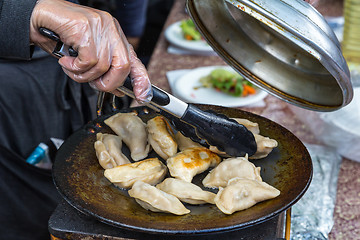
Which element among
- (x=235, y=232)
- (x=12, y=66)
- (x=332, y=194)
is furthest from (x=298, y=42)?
(x=12, y=66)

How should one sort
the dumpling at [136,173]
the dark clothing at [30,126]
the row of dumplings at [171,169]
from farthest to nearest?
the dark clothing at [30,126] < the dumpling at [136,173] < the row of dumplings at [171,169]

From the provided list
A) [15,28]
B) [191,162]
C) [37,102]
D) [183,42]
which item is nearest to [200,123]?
[191,162]

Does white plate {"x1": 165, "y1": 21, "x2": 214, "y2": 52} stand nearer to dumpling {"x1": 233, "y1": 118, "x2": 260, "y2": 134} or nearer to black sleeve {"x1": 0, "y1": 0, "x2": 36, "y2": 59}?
dumpling {"x1": 233, "y1": 118, "x2": 260, "y2": 134}

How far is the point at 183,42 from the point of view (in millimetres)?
2977

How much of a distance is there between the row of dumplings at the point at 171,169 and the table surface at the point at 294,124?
1.45 feet

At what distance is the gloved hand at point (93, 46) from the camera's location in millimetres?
1196

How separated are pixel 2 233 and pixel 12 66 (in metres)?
0.81

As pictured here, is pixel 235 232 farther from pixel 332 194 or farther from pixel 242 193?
pixel 332 194

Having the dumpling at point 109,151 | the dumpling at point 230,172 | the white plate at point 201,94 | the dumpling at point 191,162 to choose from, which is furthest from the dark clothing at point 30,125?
the dumpling at point 230,172

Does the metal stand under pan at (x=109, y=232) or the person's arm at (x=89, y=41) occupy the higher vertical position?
the person's arm at (x=89, y=41)

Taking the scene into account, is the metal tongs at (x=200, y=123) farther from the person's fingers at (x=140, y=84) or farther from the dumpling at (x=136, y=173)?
the dumpling at (x=136, y=173)

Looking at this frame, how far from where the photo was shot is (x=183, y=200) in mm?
1306

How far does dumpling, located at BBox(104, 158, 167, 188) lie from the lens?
1365 millimetres

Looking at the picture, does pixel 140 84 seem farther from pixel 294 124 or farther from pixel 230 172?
pixel 294 124
